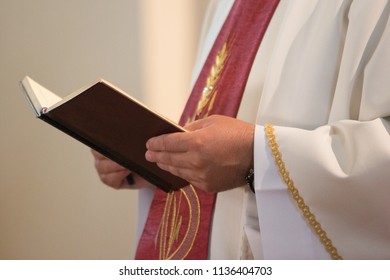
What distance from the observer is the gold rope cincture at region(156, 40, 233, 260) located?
123cm

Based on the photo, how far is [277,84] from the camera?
1061 mm

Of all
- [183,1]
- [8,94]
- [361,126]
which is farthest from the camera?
[183,1]

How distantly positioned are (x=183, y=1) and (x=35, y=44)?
637 mm

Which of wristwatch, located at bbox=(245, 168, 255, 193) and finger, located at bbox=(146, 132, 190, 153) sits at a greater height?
finger, located at bbox=(146, 132, 190, 153)

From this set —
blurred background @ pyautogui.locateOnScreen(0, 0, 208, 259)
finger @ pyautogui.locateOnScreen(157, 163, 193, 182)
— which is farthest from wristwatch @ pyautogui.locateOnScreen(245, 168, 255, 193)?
blurred background @ pyautogui.locateOnScreen(0, 0, 208, 259)

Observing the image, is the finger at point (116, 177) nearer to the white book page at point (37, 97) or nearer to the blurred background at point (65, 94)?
the white book page at point (37, 97)

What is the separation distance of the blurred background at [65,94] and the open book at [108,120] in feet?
2.70

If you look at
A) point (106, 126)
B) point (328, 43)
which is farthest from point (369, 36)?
point (106, 126)

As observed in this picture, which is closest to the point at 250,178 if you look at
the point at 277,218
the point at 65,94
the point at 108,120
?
the point at 277,218

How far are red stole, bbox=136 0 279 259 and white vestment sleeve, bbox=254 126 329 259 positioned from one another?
0.23 m

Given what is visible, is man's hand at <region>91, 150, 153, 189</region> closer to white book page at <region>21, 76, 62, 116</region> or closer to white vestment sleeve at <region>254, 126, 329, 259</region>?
white book page at <region>21, 76, 62, 116</region>

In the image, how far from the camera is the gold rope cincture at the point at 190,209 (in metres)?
1.23

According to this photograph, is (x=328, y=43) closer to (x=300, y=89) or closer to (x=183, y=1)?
(x=300, y=89)

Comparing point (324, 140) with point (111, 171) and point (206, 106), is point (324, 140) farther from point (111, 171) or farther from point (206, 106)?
point (111, 171)
